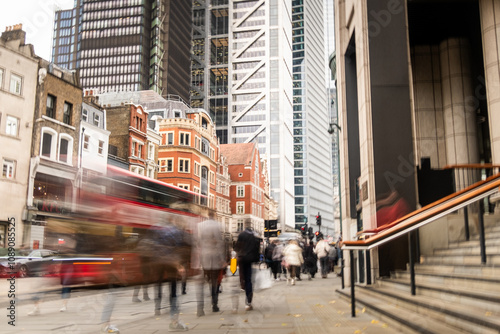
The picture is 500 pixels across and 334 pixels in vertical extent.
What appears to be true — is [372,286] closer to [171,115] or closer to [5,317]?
[5,317]

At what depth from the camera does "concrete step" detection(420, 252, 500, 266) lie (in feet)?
24.9

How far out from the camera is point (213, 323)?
7.91 meters

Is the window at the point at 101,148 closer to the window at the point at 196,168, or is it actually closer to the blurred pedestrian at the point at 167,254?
the window at the point at 196,168

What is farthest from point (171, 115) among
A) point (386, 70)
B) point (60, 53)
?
point (60, 53)

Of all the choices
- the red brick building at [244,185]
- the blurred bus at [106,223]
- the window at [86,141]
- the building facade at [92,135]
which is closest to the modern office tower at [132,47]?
the red brick building at [244,185]

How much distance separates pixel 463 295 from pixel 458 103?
39.9 ft

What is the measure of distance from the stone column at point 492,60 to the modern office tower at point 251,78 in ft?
355

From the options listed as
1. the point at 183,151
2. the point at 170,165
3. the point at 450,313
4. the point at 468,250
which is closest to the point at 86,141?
the point at 170,165

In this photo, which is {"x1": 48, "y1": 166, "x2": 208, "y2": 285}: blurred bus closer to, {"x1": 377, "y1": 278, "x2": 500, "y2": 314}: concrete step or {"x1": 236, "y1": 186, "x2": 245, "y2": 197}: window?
{"x1": 377, "y1": 278, "x2": 500, "y2": 314}: concrete step

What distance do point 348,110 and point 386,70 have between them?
4.15m

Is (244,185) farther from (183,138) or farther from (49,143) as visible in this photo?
(49,143)

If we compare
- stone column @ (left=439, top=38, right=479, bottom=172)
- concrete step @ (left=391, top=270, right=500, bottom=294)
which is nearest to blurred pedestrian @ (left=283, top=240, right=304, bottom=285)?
stone column @ (left=439, top=38, right=479, bottom=172)

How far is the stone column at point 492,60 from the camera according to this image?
43.1 feet

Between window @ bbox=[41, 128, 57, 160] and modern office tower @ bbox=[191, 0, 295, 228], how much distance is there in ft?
287
